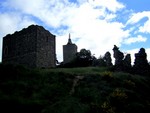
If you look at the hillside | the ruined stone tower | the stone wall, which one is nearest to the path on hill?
the hillside

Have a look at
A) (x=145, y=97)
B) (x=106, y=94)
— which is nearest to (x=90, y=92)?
(x=106, y=94)

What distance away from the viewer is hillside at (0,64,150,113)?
27.1 meters

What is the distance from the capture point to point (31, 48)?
176 feet

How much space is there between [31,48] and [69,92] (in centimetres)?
2352

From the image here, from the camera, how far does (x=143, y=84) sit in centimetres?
3791

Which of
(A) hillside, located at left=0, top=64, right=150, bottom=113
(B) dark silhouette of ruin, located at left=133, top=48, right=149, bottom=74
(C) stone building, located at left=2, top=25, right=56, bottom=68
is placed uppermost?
(C) stone building, located at left=2, top=25, right=56, bottom=68

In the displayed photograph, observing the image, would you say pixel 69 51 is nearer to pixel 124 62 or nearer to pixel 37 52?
pixel 37 52

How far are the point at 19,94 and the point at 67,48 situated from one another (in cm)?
5266

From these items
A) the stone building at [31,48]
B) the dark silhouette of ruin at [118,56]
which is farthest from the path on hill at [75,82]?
the stone building at [31,48]

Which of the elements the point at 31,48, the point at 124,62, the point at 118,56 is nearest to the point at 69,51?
the point at 31,48

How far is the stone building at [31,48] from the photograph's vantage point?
53188mm

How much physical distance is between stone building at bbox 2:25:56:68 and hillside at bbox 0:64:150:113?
1604 cm

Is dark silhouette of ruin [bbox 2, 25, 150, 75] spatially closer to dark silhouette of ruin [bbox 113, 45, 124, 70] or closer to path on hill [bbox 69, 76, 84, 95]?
dark silhouette of ruin [bbox 113, 45, 124, 70]

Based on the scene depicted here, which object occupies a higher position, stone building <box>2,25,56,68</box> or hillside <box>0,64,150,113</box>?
stone building <box>2,25,56,68</box>
